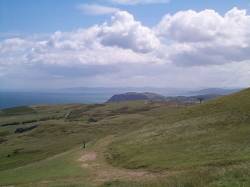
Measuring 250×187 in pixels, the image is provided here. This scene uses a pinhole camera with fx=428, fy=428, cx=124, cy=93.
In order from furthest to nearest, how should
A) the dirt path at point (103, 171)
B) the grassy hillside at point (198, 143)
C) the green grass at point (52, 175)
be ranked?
the green grass at point (52, 175) → the dirt path at point (103, 171) → the grassy hillside at point (198, 143)

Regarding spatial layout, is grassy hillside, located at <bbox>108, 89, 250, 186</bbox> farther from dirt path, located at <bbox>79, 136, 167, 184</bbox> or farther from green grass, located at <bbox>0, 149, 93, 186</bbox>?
green grass, located at <bbox>0, 149, 93, 186</bbox>

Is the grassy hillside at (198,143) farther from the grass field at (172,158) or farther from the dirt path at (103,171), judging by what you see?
the dirt path at (103,171)

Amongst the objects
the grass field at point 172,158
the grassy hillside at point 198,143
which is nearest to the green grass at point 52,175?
the grass field at point 172,158

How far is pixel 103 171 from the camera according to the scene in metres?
42.8

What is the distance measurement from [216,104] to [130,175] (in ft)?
114

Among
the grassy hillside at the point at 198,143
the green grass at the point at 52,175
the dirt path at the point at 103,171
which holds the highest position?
the grassy hillside at the point at 198,143

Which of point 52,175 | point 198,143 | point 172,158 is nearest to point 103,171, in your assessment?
point 52,175

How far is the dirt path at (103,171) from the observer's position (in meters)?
37.9

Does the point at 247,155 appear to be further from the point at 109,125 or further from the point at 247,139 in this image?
the point at 109,125

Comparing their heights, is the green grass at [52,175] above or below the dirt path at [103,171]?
below

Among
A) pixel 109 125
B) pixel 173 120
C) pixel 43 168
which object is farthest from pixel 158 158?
pixel 109 125

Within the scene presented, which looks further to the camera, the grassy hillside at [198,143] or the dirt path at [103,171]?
the dirt path at [103,171]

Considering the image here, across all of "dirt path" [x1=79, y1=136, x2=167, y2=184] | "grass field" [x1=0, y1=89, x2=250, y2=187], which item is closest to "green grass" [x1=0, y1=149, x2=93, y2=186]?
"grass field" [x1=0, y1=89, x2=250, y2=187]

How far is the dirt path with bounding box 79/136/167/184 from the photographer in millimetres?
37875
